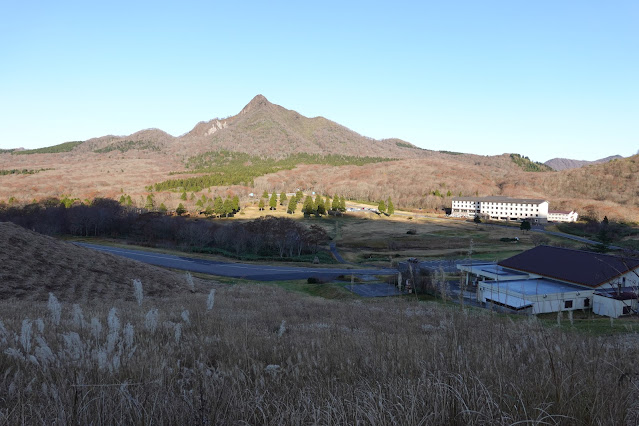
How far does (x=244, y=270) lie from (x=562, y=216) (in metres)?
109

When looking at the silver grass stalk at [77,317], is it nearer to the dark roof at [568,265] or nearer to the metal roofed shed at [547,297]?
the metal roofed shed at [547,297]

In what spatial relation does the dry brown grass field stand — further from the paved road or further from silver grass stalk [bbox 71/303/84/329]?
the paved road

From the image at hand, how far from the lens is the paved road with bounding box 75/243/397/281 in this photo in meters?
46.5

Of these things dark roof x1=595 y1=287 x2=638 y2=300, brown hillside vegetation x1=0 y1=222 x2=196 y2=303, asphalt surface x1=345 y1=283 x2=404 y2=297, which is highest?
brown hillside vegetation x1=0 y1=222 x2=196 y2=303

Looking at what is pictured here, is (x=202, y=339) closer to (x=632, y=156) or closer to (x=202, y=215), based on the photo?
(x=202, y=215)

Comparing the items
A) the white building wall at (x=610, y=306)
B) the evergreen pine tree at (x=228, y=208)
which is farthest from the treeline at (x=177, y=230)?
the white building wall at (x=610, y=306)

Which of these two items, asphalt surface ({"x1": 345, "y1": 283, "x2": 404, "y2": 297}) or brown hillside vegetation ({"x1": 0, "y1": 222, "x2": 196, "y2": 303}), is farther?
asphalt surface ({"x1": 345, "y1": 283, "x2": 404, "y2": 297})

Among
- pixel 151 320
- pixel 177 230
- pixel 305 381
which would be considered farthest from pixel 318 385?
pixel 177 230

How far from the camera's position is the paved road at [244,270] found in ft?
152

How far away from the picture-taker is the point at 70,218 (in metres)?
77.9

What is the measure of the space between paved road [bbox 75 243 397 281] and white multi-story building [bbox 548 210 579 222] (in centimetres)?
9318

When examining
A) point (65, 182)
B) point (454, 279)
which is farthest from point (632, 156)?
point (65, 182)

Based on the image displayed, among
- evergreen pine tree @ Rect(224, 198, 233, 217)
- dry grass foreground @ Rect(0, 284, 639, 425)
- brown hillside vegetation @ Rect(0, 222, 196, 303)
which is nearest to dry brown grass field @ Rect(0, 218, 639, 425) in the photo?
dry grass foreground @ Rect(0, 284, 639, 425)

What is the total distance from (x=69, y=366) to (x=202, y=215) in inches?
4065
